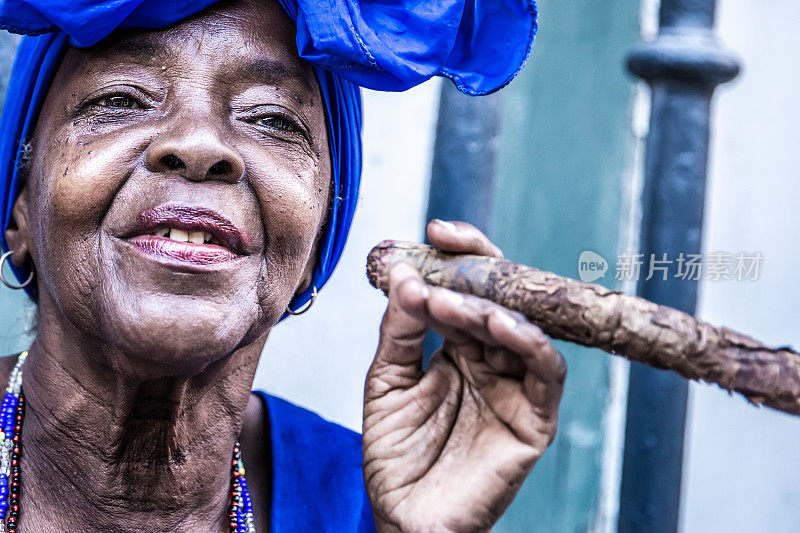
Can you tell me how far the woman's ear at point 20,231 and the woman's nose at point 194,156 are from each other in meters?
0.53

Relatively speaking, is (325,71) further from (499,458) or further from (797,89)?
(797,89)

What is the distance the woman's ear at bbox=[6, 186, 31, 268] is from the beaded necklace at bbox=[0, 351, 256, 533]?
28 cm

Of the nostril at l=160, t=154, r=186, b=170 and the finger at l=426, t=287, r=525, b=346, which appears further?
the nostril at l=160, t=154, r=186, b=170

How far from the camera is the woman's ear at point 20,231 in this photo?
2424 mm

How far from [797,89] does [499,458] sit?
2711mm

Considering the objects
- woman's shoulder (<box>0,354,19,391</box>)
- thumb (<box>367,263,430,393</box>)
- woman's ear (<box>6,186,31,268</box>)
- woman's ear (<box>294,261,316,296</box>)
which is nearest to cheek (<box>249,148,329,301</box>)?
woman's ear (<box>294,261,316,296</box>)

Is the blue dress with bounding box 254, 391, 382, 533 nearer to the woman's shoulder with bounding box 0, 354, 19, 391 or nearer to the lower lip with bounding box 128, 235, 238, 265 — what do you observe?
the woman's shoulder with bounding box 0, 354, 19, 391

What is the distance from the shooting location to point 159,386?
2.28 metres

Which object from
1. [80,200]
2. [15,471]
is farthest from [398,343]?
[15,471]

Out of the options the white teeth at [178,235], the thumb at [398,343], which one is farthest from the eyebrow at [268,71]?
the thumb at [398,343]

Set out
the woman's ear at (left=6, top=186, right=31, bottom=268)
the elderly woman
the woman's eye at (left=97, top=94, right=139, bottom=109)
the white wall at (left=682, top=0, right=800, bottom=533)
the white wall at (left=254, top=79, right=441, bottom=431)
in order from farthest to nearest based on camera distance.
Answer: the white wall at (left=682, top=0, right=800, bottom=533), the white wall at (left=254, top=79, right=441, bottom=431), the woman's ear at (left=6, top=186, right=31, bottom=268), the woman's eye at (left=97, top=94, right=139, bottom=109), the elderly woman

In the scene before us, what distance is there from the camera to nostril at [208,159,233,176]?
2.11 metres

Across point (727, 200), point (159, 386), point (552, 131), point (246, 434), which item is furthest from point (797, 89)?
point (159, 386)

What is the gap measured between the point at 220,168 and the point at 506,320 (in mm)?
759
